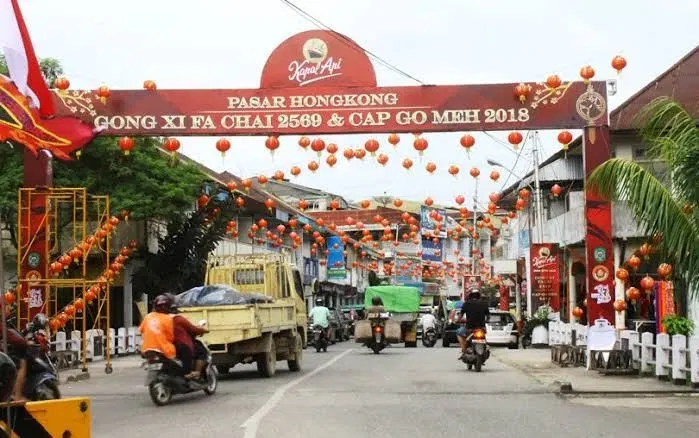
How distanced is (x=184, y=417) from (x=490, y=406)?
4.25 meters

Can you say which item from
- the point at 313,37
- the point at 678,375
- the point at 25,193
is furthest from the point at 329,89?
the point at 678,375

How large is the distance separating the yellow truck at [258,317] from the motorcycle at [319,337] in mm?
7936

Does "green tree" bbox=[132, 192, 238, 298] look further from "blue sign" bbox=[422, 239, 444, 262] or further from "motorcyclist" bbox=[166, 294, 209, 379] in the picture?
"blue sign" bbox=[422, 239, 444, 262]

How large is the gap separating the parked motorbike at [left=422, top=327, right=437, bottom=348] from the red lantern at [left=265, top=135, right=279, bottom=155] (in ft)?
67.2

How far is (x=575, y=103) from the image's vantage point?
68.3 feet

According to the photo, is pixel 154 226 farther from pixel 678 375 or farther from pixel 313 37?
pixel 678 375

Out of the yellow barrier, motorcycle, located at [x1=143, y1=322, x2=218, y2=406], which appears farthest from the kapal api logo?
the yellow barrier

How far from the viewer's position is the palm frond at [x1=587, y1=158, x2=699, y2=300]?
1559 cm

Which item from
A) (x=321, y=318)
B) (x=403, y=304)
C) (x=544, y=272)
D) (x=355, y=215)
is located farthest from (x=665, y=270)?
(x=355, y=215)

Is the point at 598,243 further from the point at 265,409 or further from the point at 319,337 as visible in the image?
the point at 319,337

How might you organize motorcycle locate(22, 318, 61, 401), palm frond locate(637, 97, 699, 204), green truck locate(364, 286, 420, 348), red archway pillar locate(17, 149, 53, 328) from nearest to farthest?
motorcycle locate(22, 318, 61, 401) < palm frond locate(637, 97, 699, 204) < red archway pillar locate(17, 149, 53, 328) < green truck locate(364, 286, 420, 348)

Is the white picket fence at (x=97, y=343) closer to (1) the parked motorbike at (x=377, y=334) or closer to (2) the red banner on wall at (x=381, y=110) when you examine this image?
(2) the red banner on wall at (x=381, y=110)

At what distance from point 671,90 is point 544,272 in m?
8.53

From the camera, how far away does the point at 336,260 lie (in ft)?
217
